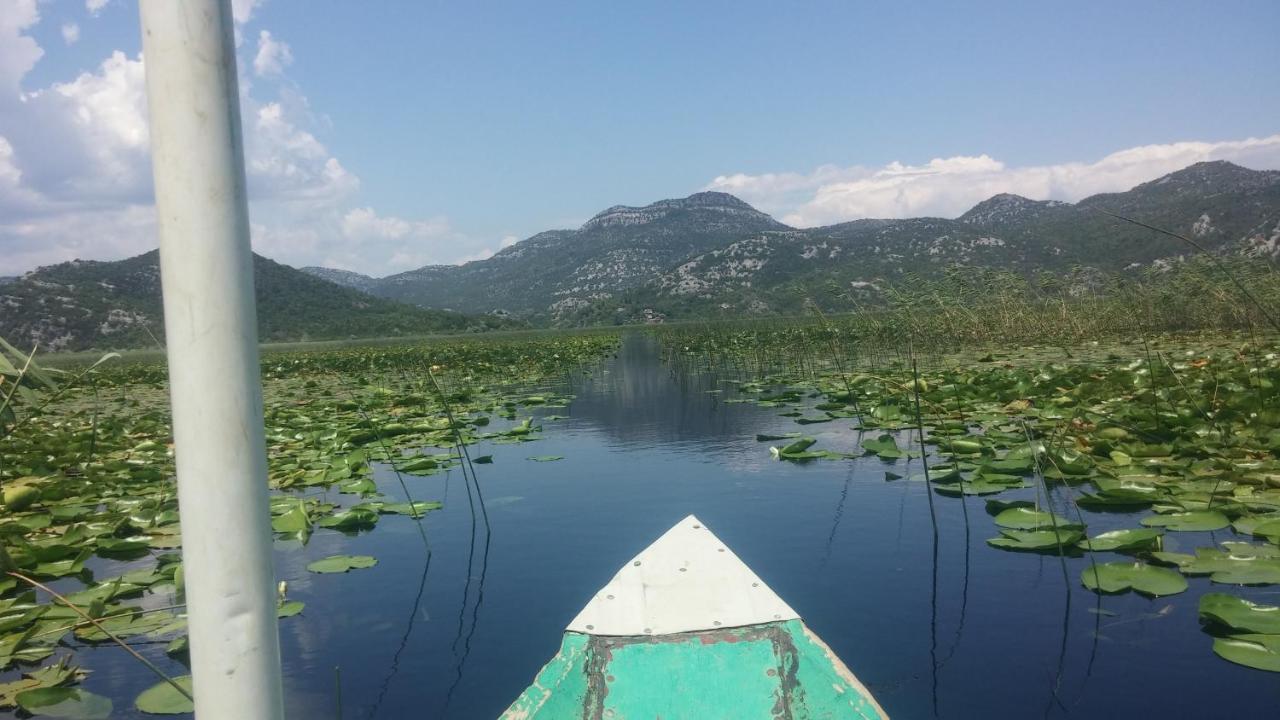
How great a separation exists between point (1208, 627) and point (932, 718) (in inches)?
56.8

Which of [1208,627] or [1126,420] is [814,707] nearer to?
[1208,627]

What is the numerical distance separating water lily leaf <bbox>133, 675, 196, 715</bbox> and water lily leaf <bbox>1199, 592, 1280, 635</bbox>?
4.06 metres

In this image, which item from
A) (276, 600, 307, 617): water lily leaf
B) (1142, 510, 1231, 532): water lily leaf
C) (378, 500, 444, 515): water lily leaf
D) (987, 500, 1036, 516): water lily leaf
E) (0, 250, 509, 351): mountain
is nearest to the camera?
(276, 600, 307, 617): water lily leaf

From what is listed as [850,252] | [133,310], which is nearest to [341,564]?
[133,310]

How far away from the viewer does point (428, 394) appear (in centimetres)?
1226

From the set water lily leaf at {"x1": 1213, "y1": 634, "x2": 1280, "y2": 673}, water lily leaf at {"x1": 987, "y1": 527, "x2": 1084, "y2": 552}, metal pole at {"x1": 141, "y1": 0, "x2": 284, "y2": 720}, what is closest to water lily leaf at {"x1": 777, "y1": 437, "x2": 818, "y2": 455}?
water lily leaf at {"x1": 987, "y1": 527, "x2": 1084, "y2": 552}

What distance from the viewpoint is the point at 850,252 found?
9881cm

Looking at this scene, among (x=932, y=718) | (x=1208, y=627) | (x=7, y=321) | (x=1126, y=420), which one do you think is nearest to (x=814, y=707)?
(x=932, y=718)

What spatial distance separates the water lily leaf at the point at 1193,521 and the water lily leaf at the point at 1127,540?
0.56ft

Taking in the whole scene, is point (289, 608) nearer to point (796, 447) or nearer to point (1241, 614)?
point (1241, 614)

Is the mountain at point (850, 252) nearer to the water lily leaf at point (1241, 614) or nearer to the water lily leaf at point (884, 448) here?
the water lily leaf at point (1241, 614)

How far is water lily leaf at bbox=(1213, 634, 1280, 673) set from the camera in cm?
270

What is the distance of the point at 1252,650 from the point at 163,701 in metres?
4.19

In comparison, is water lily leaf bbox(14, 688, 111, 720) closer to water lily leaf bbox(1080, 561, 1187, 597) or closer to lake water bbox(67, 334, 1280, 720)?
lake water bbox(67, 334, 1280, 720)
